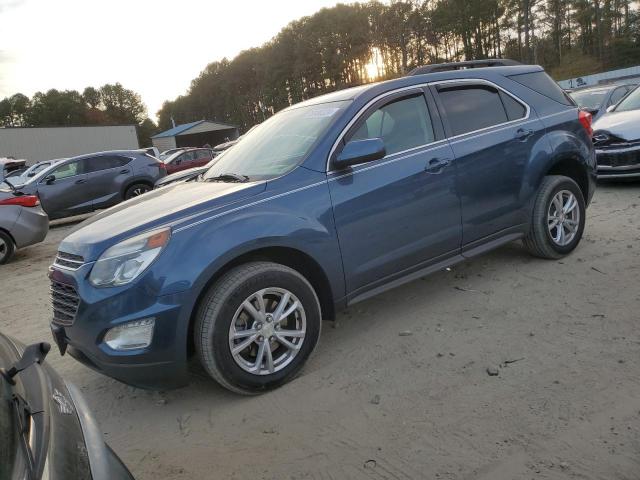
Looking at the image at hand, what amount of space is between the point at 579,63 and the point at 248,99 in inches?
2358

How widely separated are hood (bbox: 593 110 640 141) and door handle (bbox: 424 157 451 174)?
4941 mm

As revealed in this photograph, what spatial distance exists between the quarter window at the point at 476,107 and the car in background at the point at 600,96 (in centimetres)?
625

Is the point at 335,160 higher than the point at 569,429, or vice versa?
the point at 335,160

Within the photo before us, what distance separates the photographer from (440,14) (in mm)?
57844

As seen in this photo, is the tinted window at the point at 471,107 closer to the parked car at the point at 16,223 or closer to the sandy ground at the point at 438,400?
the sandy ground at the point at 438,400

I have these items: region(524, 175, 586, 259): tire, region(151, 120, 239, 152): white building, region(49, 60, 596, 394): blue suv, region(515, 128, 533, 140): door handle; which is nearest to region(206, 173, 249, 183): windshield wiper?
region(49, 60, 596, 394): blue suv

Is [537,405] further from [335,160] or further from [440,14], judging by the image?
[440,14]

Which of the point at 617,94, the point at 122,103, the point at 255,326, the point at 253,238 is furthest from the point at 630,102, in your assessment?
the point at 122,103

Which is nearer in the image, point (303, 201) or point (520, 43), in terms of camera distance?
point (303, 201)

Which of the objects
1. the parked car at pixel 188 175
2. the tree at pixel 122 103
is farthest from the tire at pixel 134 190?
the tree at pixel 122 103

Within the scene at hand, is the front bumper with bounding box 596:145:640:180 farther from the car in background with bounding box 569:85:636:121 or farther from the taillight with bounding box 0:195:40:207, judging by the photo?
the taillight with bounding box 0:195:40:207

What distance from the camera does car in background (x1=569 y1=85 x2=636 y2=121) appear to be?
10117 mm

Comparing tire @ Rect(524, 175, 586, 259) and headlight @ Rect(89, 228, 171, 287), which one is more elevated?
headlight @ Rect(89, 228, 171, 287)

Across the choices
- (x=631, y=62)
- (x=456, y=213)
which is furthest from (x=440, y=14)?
(x=456, y=213)
